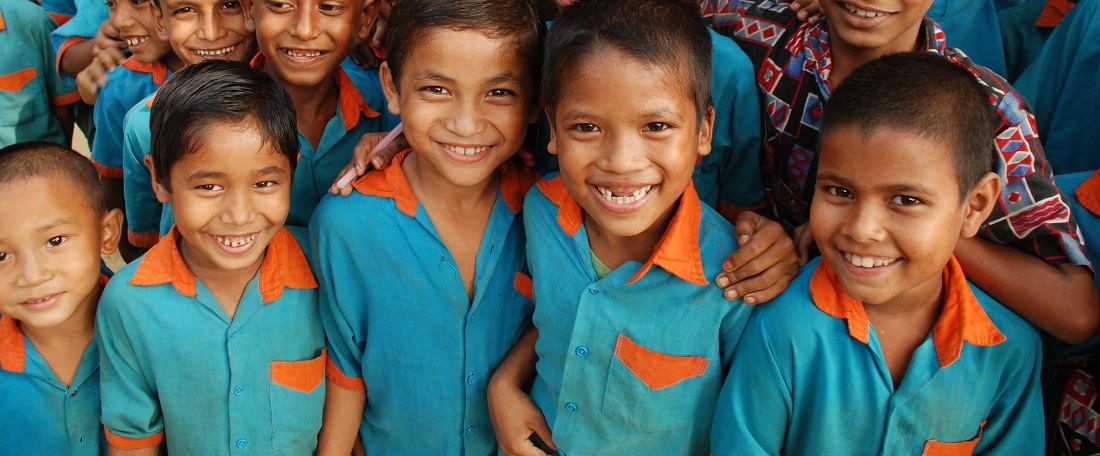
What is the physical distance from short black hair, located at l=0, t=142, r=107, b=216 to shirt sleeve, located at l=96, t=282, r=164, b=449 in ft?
0.90

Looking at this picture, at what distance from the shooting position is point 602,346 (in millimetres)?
1833

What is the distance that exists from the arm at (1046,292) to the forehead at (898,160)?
1.08 ft

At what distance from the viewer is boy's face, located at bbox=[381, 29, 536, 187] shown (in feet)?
6.04

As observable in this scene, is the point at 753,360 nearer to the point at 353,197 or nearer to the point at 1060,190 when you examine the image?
the point at 1060,190

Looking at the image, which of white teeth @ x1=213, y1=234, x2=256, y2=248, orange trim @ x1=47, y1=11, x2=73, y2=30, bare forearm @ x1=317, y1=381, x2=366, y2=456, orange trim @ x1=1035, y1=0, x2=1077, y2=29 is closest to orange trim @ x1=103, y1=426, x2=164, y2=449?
bare forearm @ x1=317, y1=381, x2=366, y2=456

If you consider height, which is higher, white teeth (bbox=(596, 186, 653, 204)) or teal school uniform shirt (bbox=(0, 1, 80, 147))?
white teeth (bbox=(596, 186, 653, 204))

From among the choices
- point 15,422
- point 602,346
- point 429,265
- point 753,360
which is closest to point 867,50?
point 753,360

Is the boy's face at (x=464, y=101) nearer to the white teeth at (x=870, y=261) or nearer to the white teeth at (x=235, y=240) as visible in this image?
the white teeth at (x=235, y=240)

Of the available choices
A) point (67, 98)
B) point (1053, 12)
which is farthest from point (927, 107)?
point (67, 98)

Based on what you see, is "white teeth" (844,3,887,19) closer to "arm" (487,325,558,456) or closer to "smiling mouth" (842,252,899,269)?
"smiling mouth" (842,252,899,269)

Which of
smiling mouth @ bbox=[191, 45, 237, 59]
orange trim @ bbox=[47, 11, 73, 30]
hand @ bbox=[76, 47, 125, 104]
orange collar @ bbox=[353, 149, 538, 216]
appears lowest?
orange trim @ bbox=[47, 11, 73, 30]

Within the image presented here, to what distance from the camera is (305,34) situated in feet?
7.22

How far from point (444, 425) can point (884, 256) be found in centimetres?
114

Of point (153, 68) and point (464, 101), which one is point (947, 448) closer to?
point (464, 101)
